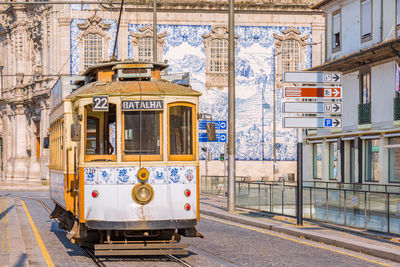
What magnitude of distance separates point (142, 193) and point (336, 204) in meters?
7.55

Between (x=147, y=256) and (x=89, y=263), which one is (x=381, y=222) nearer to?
(x=147, y=256)

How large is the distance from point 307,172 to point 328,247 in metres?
26.1

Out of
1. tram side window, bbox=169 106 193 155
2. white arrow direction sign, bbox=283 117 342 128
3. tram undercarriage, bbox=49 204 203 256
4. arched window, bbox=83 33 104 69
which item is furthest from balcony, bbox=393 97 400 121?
arched window, bbox=83 33 104 69

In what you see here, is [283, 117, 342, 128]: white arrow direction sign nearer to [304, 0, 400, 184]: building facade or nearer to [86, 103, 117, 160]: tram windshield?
[86, 103, 117, 160]: tram windshield

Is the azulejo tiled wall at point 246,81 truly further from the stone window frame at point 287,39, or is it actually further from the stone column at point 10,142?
the stone column at point 10,142

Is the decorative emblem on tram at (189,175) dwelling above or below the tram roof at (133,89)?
below

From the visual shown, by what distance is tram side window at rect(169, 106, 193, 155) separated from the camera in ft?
45.3

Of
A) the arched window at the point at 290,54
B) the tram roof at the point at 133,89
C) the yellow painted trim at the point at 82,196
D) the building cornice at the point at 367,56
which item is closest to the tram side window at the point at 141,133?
the tram roof at the point at 133,89

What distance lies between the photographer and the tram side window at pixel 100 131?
13.8 metres

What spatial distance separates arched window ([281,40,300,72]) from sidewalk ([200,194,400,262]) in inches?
1220

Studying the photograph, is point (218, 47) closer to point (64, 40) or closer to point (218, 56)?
point (218, 56)

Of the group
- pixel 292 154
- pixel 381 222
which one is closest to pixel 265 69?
pixel 292 154

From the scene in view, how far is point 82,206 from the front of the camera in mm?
13539

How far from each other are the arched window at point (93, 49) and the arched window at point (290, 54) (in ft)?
41.9
